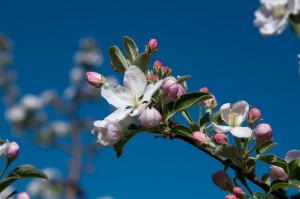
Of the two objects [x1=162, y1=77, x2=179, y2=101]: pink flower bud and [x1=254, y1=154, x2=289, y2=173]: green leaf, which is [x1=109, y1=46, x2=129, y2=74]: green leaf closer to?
[x1=162, y1=77, x2=179, y2=101]: pink flower bud

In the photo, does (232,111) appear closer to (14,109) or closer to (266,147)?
(266,147)

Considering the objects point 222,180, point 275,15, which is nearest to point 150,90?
point 222,180

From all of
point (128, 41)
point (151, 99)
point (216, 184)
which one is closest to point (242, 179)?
point (216, 184)

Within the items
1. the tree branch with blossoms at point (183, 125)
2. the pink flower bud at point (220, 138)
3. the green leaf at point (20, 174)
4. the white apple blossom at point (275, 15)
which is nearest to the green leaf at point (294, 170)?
the tree branch with blossoms at point (183, 125)

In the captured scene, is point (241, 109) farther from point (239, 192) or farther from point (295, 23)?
point (295, 23)

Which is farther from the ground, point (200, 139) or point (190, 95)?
point (190, 95)

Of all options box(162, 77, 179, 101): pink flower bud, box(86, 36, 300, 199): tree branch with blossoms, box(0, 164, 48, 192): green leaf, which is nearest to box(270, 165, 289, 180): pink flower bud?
box(86, 36, 300, 199): tree branch with blossoms

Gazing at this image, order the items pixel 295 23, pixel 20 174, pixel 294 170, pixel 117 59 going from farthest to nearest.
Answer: pixel 20 174 < pixel 117 59 < pixel 294 170 < pixel 295 23
